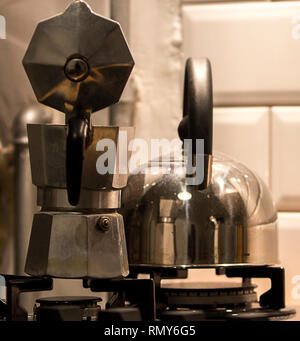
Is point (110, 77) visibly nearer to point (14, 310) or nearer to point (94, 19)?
point (94, 19)

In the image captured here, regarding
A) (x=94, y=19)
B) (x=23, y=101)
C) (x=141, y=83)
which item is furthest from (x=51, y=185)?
(x=141, y=83)

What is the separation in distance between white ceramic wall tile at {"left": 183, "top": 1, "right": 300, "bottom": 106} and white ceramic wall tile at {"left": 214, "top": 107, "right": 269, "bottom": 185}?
0.02m

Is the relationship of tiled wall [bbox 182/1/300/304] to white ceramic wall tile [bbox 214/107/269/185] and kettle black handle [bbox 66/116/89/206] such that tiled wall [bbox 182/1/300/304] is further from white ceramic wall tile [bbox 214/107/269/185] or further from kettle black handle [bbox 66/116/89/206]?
kettle black handle [bbox 66/116/89/206]

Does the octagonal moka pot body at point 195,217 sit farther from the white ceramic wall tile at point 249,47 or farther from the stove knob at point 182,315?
the white ceramic wall tile at point 249,47

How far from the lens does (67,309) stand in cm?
69

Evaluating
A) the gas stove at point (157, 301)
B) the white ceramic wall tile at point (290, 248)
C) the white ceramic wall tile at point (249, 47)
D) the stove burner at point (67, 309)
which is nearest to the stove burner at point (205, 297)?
the gas stove at point (157, 301)

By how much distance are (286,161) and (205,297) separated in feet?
1.32

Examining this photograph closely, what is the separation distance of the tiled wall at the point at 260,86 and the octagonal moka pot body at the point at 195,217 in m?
0.28

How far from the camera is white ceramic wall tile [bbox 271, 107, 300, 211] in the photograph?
3.66ft

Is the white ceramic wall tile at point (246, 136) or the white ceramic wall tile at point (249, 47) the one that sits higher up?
the white ceramic wall tile at point (249, 47)

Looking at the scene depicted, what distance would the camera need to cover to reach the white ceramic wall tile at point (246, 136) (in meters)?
1.12

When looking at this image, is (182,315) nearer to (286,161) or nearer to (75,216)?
(75,216)

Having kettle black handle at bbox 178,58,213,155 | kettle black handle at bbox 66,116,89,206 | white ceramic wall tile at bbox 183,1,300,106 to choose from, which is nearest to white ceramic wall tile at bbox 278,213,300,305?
white ceramic wall tile at bbox 183,1,300,106
